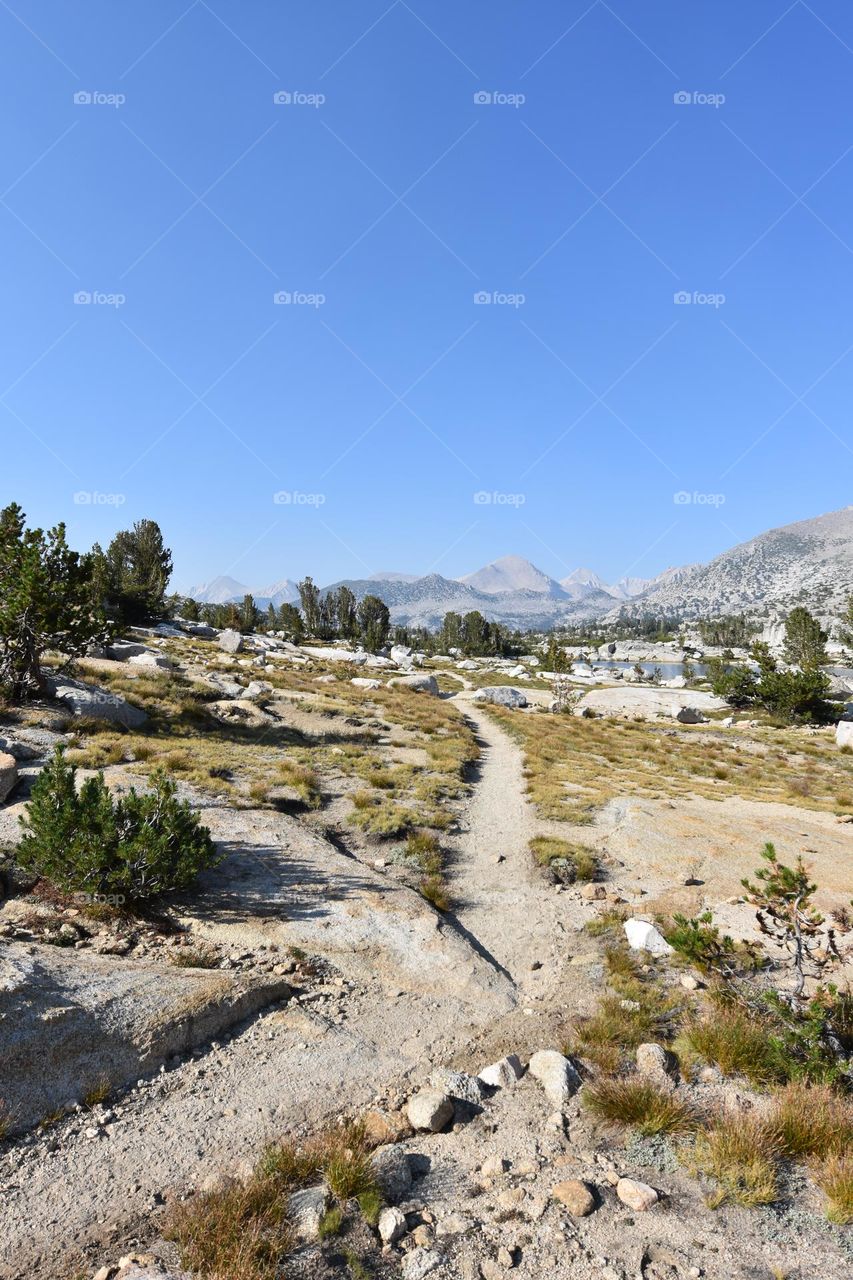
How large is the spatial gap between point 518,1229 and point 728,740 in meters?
47.7

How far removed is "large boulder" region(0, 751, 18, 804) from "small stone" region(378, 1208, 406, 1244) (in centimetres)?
1257

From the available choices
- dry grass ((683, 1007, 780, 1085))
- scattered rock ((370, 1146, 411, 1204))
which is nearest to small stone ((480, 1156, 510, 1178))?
scattered rock ((370, 1146, 411, 1204))

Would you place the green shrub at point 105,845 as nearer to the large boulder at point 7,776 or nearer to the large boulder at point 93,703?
the large boulder at point 7,776

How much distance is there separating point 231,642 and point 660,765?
4810 cm

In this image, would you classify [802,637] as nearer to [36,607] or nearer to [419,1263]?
[36,607]

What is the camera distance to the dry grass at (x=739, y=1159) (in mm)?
5500

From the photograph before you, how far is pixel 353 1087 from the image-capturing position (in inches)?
281

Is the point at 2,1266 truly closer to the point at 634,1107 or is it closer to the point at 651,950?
the point at 634,1107

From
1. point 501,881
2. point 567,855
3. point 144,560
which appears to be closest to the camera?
point 501,881

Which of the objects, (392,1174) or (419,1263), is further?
(392,1174)

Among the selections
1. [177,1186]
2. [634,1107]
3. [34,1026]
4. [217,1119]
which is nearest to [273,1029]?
[217,1119]

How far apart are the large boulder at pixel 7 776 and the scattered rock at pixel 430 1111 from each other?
39.0 feet

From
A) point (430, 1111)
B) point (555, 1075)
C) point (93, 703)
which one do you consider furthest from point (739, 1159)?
point (93, 703)

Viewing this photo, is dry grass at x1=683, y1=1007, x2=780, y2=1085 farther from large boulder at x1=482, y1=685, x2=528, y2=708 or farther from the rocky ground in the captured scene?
large boulder at x1=482, y1=685, x2=528, y2=708
